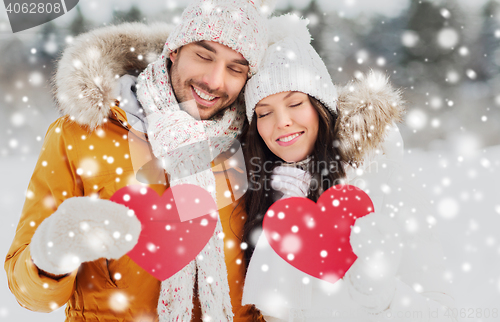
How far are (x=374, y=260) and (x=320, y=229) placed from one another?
0.68 ft

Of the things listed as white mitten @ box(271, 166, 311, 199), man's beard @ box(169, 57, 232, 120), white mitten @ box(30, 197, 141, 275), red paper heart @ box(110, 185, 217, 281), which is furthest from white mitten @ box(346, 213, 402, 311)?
man's beard @ box(169, 57, 232, 120)

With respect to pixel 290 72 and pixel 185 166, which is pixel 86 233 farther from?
pixel 290 72

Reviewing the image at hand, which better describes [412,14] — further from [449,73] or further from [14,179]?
[14,179]

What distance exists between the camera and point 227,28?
1293 millimetres

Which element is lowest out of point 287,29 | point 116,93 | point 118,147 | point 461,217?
point 461,217

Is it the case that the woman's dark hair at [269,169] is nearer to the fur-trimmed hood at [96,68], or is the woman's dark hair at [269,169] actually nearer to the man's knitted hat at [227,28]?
the man's knitted hat at [227,28]

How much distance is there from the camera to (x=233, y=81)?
1.36 meters

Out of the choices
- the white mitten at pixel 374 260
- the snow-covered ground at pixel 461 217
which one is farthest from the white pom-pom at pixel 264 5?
the snow-covered ground at pixel 461 217

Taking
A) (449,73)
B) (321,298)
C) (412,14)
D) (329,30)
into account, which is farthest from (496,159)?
(321,298)

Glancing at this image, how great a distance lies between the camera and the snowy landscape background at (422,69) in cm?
266

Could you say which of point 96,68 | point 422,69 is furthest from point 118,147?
point 422,69

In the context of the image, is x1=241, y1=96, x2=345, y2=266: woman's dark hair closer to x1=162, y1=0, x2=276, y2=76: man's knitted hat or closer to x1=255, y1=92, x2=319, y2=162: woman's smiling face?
x1=255, y1=92, x2=319, y2=162: woman's smiling face

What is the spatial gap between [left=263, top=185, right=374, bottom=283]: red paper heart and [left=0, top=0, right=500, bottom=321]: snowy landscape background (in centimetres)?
186

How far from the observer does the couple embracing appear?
114 centimetres
